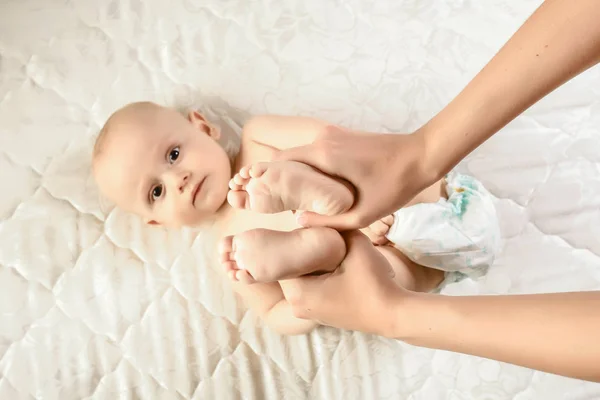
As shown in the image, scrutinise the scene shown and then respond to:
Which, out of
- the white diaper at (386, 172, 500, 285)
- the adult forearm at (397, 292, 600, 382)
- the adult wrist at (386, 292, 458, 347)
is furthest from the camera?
the white diaper at (386, 172, 500, 285)

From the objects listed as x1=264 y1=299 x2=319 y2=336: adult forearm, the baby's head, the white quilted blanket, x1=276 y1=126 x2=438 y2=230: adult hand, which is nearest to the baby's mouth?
the baby's head

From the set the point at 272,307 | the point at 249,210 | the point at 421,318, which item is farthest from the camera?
the point at 272,307

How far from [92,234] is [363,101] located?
617 millimetres

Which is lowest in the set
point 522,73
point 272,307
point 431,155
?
point 272,307

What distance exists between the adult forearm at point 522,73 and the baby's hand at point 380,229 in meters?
0.30

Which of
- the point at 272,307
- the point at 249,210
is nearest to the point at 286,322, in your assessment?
the point at 272,307

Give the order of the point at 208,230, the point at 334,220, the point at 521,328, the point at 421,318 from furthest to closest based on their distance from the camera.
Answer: the point at 208,230
the point at 334,220
the point at 421,318
the point at 521,328

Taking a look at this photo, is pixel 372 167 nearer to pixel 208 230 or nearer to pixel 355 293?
pixel 355 293

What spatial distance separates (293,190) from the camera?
0.80m

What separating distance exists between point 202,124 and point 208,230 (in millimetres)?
215

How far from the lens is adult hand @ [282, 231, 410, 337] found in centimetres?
78

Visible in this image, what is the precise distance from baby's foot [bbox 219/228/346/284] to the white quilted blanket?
32cm

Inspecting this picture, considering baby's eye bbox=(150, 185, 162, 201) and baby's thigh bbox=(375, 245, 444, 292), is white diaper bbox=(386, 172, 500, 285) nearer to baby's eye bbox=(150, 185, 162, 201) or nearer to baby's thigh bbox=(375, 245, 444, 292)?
baby's thigh bbox=(375, 245, 444, 292)

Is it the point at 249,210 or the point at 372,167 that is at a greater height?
the point at 372,167
